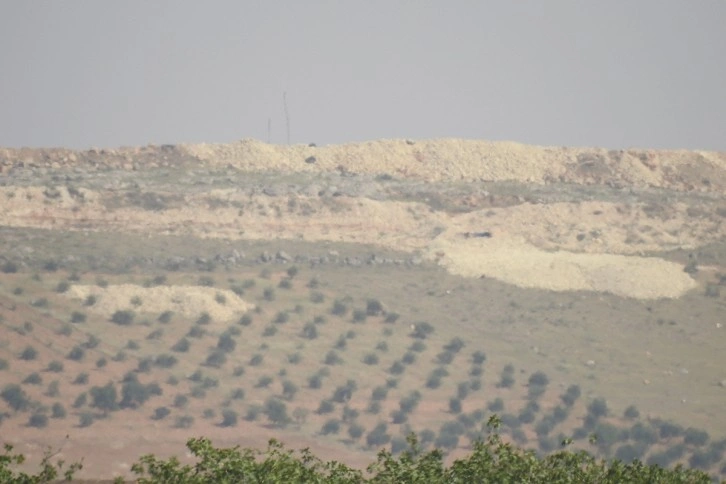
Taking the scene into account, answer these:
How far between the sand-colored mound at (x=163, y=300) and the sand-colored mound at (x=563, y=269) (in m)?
14.6

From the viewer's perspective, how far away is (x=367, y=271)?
8188cm

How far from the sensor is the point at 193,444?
27078mm

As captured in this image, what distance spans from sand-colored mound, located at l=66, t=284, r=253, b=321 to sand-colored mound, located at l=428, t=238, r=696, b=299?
47.8 feet

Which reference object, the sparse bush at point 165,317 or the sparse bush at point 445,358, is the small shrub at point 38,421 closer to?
the sparse bush at point 165,317

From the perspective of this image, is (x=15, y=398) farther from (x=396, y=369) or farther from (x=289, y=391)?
(x=396, y=369)

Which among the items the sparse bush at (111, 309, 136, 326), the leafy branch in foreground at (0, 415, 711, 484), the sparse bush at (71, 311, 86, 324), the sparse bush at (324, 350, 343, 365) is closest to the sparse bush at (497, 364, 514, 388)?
the sparse bush at (324, 350, 343, 365)

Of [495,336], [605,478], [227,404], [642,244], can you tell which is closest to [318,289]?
[495,336]

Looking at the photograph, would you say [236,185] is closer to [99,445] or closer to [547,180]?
[547,180]

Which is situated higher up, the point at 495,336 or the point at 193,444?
the point at 193,444

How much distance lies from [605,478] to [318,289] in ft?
167

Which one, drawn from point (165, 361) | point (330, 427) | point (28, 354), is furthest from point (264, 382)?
point (28, 354)

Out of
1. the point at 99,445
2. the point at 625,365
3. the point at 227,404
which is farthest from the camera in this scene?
the point at 625,365

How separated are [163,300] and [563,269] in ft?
73.4

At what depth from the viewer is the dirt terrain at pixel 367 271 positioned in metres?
66.1
